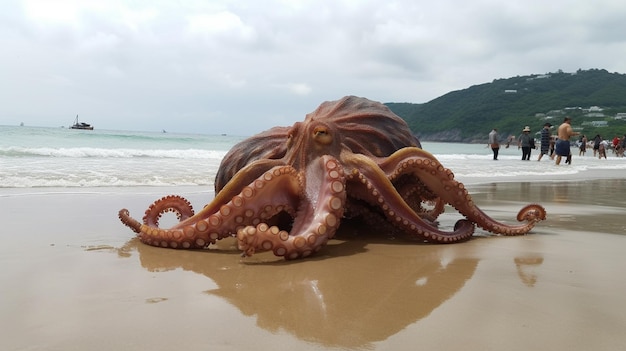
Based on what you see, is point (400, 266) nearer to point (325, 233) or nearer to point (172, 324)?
point (325, 233)

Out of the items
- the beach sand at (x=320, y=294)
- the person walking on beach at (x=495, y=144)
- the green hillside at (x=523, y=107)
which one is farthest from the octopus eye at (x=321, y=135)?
the green hillside at (x=523, y=107)

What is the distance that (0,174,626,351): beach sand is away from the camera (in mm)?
1746

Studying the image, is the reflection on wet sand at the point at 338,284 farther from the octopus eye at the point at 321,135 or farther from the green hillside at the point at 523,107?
the green hillside at the point at 523,107

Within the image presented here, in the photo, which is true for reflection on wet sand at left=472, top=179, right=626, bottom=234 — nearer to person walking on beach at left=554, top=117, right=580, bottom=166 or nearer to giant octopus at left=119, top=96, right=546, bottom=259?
giant octopus at left=119, top=96, right=546, bottom=259

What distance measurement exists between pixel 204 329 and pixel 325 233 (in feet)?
3.85

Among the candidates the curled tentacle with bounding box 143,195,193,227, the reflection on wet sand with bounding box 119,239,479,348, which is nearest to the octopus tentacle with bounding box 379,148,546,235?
the reflection on wet sand with bounding box 119,239,479,348

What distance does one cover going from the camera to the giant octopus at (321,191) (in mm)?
2992

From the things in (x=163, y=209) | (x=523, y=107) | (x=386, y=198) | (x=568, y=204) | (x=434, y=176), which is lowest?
(x=568, y=204)

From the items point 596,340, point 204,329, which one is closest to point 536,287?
point 596,340

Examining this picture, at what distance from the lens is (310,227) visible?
292 centimetres

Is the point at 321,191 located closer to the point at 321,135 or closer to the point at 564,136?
the point at 321,135

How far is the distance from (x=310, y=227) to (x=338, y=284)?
0.56m

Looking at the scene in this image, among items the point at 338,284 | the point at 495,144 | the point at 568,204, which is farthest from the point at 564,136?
the point at 338,284

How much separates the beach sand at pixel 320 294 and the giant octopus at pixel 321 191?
0.13m
